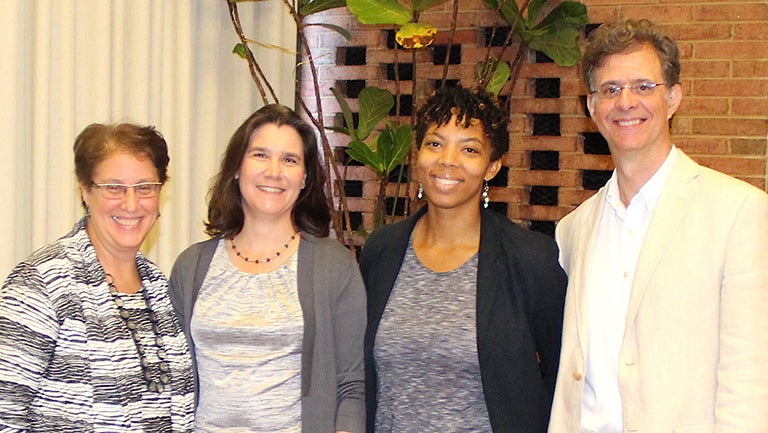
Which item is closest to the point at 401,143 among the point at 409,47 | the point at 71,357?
the point at 409,47

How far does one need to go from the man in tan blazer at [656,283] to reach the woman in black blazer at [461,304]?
120 mm

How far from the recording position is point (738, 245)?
1938 mm

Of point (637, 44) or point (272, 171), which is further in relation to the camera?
point (272, 171)

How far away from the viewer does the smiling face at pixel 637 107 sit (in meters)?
2.11

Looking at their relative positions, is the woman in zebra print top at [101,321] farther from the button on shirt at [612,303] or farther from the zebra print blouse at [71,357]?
the button on shirt at [612,303]

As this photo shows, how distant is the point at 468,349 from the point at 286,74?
231 cm

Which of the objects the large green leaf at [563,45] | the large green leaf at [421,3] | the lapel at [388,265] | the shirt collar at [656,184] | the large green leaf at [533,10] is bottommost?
the lapel at [388,265]

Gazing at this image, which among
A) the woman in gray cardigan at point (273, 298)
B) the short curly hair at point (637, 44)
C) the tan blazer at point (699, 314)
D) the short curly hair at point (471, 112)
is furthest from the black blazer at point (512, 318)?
the short curly hair at point (637, 44)

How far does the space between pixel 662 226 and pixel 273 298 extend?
0.95 m

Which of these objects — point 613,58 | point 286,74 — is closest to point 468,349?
point 613,58

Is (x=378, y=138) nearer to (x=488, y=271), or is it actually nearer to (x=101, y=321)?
(x=488, y=271)

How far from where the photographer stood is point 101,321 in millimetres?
2070

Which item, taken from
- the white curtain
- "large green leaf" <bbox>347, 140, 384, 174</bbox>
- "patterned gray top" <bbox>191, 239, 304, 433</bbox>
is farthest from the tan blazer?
the white curtain

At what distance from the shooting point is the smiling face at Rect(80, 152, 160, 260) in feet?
7.00
